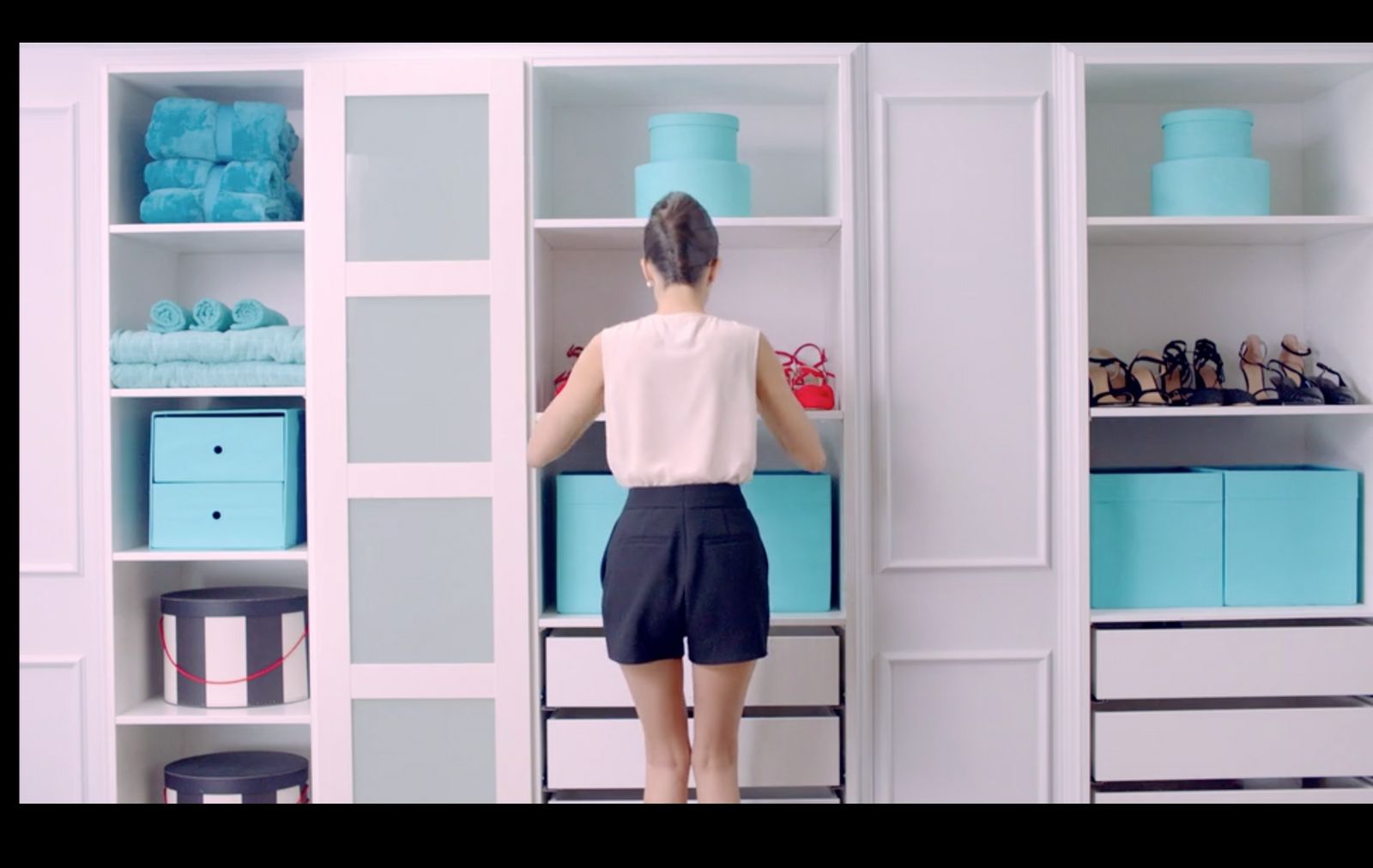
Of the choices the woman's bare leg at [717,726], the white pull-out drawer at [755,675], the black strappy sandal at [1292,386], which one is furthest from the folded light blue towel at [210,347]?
the black strappy sandal at [1292,386]

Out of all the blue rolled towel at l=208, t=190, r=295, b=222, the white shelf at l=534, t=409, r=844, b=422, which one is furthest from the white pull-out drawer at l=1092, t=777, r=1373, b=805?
the blue rolled towel at l=208, t=190, r=295, b=222

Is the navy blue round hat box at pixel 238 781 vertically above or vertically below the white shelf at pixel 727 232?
below

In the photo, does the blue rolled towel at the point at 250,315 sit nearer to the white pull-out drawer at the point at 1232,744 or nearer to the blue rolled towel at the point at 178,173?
the blue rolled towel at the point at 178,173

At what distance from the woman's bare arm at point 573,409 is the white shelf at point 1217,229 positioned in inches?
53.1

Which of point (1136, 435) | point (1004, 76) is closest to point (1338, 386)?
point (1136, 435)

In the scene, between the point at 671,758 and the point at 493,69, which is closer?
the point at 671,758

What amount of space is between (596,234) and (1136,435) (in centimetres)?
164

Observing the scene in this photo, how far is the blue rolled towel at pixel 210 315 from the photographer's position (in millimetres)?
3281

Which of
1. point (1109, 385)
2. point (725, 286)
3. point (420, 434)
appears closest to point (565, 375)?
point (420, 434)

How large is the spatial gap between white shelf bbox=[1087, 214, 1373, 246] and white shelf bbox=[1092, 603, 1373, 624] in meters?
0.97

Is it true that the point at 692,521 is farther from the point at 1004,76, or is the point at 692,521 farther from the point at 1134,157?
the point at 1134,157

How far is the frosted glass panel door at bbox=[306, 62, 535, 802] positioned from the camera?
10.3ft

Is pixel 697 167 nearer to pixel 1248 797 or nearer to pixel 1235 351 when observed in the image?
pixel 1235 351

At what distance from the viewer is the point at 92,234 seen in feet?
10.6
